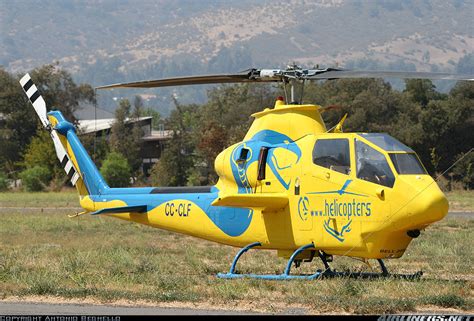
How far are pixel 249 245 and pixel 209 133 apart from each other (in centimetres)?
4402

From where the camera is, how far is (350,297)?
42.1ft

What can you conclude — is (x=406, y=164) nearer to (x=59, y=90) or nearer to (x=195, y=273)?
(x=195, y=273)

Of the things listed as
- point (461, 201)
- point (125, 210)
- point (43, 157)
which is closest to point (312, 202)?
point (125, 210)

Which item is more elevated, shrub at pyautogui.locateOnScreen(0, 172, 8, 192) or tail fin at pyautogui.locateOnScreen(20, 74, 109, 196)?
tail fin at pyautogui.locateOnScreen(20, 74, 109, 196)

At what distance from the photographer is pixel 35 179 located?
56781 mm

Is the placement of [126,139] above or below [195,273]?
above

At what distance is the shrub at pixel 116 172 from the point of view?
5675 cm

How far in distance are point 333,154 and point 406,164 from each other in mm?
1208

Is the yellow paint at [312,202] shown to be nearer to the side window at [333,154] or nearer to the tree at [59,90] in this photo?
the side window at [333,154]

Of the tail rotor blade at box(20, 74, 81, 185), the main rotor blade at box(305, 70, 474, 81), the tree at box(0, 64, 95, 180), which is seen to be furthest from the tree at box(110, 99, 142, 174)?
the main rotor blade at box(305, 70, 474, 81)

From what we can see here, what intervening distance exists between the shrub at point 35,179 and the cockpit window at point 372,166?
44.2m

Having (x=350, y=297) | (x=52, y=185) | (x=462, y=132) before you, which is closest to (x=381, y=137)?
(x=350, y=297)

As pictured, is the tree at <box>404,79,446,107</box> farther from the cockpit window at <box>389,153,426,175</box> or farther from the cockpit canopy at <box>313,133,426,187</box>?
the cockpit window at <box>389,153,426,175</box>

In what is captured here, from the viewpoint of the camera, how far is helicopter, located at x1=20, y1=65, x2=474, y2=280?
14.2m
